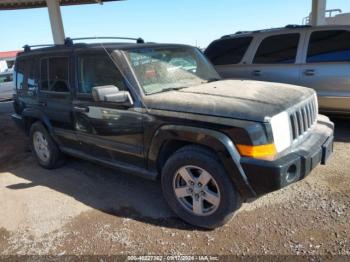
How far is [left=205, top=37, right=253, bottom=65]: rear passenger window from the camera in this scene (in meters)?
6.26

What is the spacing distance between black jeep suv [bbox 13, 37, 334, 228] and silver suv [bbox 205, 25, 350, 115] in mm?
1740

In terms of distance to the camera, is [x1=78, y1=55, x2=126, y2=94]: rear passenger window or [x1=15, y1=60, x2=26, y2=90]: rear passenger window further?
[x1=15, y1=60, x2=26, y2=90]: rear passenger window

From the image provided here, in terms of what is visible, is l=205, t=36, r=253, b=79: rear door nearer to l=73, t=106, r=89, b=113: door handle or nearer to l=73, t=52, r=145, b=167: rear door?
l=73, t=52, r=145, b=167: rear door

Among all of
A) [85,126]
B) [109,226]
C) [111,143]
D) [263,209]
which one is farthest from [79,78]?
[263,209]

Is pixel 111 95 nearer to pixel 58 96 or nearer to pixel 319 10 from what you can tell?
pixel 58 96

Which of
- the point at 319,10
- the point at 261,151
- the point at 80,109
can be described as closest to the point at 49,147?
the point at 80,109

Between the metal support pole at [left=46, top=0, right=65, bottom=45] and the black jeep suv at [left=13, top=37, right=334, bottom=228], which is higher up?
the metal support pole at [left=46, top=0, right=65, bottom=45]

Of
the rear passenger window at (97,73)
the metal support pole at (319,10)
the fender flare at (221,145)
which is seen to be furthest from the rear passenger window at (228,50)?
the metal support pole at (319,10)

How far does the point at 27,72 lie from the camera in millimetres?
5176

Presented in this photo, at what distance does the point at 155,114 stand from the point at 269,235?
156cm

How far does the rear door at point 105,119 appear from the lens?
354cm

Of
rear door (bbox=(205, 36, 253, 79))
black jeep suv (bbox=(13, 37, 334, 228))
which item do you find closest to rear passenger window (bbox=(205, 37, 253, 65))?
rear door (bbox=(205, 36, 253, 79))

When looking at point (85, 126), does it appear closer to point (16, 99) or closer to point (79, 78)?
point (79, 78)

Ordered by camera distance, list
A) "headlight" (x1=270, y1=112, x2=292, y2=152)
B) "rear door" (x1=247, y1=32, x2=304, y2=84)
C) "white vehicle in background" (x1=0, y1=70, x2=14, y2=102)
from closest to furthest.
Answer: "headlight" (x1=270, y1=112, x2=292, y2=152) < "rear door" (x1=247, y1=32, x2=304, y2=84) < "white vehicle in background" (x1=0, y1=70, x2=14, y2=102)
